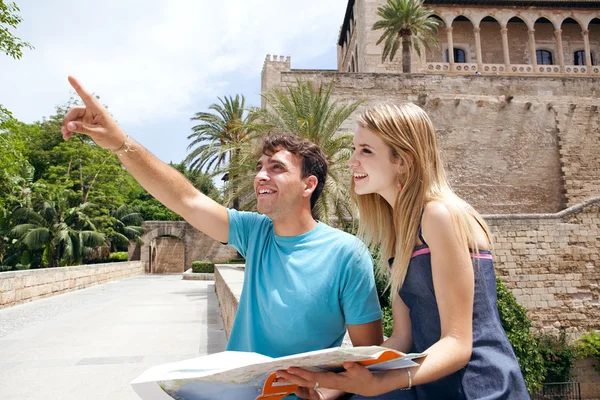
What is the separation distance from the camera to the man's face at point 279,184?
6.31 feet

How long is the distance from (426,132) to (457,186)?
68.5 feet

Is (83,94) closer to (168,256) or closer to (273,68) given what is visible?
(273,68)

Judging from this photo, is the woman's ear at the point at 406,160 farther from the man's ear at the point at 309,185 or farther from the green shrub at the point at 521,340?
the green shrub at the point at 521,340

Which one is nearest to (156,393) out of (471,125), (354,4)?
(471,125)

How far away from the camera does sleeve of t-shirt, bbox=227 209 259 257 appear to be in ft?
6.59

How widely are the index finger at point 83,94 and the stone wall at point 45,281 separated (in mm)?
8765

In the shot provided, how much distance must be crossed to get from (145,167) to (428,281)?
120 centimetres

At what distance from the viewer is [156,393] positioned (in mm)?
1263

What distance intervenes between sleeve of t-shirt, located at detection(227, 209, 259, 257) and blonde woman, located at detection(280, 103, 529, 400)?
0.64 metres

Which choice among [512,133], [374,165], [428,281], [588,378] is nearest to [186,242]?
[512,133]

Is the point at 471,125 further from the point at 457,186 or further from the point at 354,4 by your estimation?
the point at 354,4

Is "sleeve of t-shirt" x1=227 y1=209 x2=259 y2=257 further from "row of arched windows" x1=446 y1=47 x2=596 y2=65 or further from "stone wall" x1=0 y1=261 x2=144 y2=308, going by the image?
"row of arched windows" x1=446 y1=47 x2=596 y2=65

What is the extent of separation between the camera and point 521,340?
11570 millimetres

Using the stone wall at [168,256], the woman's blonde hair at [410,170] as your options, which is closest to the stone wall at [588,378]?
the woman's blonde hair at [410,170]
